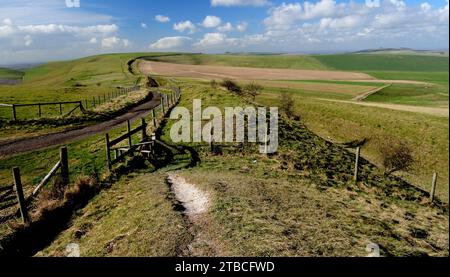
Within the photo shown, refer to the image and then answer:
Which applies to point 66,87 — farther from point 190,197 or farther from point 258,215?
point 258,215

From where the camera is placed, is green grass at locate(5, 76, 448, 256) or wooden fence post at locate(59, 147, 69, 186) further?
wooden fence post at locate(59, 147, 69, 186)

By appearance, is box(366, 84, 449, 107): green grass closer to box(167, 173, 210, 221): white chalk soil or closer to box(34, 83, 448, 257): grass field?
box(34, 83, 448, 257): grass field

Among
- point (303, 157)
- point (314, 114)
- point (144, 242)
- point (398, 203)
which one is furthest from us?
point (314, 114)

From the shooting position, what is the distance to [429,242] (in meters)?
11.3

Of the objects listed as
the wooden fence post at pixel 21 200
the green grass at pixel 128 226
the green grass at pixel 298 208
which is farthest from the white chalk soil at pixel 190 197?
the wooden fence post at pixel 21 200

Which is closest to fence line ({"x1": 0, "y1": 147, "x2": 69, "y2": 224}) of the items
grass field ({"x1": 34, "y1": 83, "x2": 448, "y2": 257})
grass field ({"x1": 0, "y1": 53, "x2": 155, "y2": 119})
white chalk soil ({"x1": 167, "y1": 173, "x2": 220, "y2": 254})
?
grass field ({"x1": 34, "y1": 83, "x2": 448, "y2": 257})

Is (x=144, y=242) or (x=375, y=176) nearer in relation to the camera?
(x=144, y=242)

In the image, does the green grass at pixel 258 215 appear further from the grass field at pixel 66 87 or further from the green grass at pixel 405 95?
the green grass at pixel 405 95
